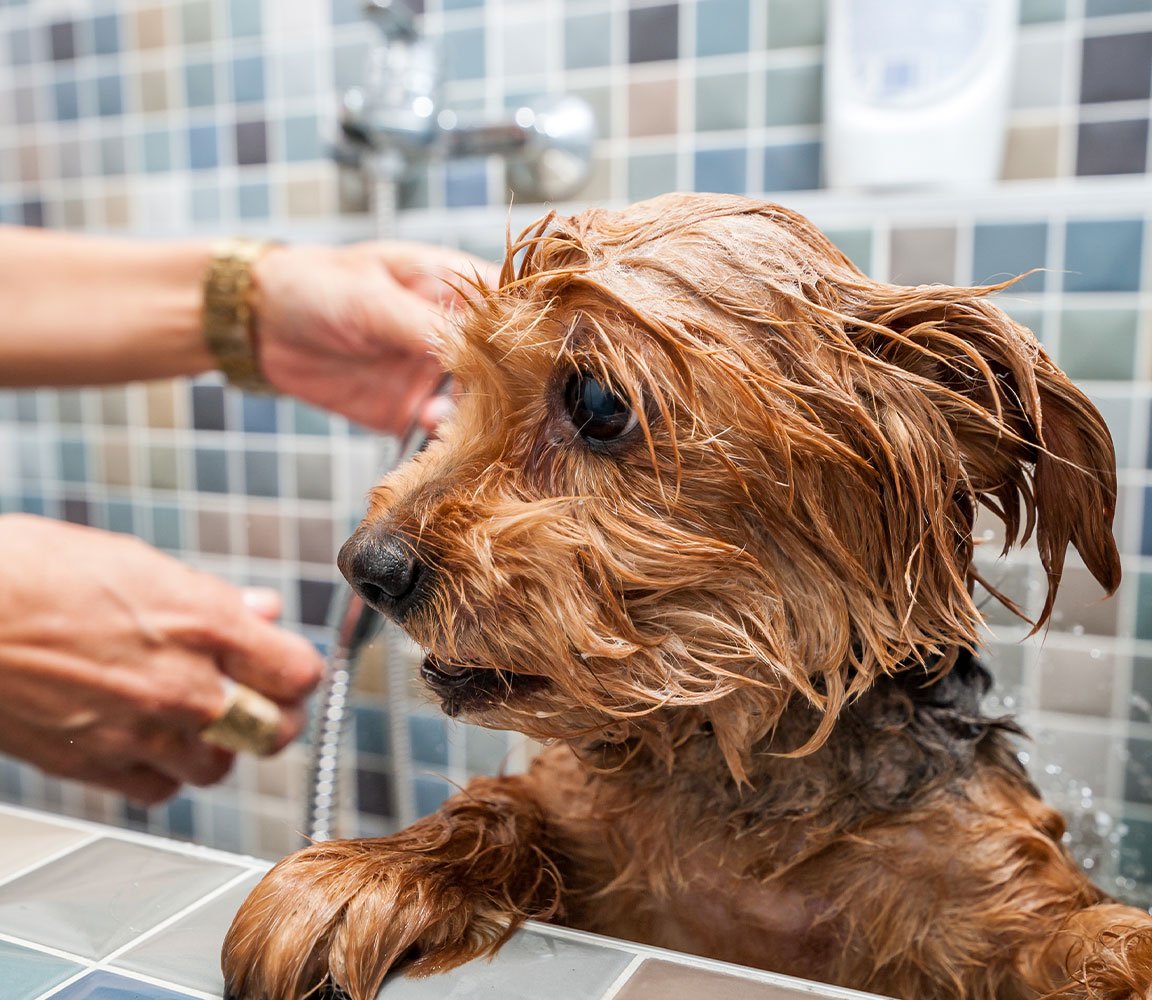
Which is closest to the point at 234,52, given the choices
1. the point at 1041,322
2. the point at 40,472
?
the point at 40,472

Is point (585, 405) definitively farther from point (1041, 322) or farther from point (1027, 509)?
point (1041, 322)

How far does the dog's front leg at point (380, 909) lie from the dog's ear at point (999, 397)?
0.99 ft

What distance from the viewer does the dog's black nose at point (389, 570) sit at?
0.45 meters

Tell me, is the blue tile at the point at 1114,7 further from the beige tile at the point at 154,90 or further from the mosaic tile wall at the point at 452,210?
the beige tile at the point at 154,90

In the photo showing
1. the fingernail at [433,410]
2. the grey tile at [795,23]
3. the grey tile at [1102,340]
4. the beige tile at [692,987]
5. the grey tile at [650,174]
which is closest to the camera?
the beige tile at [692,987]

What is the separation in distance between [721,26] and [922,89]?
0.29 metres

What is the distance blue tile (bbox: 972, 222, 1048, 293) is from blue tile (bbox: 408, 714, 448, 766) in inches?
31.4

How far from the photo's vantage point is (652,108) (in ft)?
4.05

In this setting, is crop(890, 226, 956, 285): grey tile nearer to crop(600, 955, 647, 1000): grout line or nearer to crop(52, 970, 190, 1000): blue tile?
crop(600, 955, 647, 1000): grout line

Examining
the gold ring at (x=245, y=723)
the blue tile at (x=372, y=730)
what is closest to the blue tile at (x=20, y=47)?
the blue tile at (x=372, y=730)

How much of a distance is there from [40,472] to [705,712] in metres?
1.52

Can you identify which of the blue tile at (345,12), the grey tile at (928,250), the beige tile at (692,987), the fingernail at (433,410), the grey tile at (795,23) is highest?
the blue tile at (345,12)

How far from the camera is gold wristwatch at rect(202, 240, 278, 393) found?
1018mm

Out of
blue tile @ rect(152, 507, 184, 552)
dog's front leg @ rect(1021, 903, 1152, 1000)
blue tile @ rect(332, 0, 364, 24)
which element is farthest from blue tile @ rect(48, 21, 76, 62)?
dog's front leg @ rect(1021, 903, 1152, 1000)
